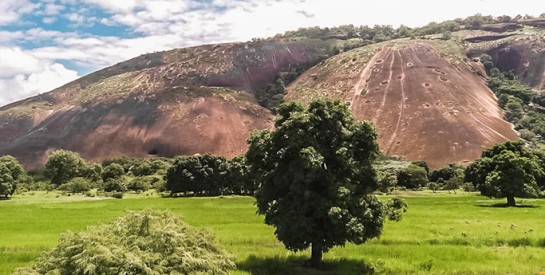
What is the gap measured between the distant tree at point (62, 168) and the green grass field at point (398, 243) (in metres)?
64.4

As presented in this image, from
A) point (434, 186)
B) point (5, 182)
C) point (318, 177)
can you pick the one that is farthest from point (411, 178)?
point (318, 177)

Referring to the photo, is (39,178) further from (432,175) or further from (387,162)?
(432,175)

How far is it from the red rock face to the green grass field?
79620 mm

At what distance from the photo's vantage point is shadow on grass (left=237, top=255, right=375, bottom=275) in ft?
67.1

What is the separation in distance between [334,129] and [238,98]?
144 metres

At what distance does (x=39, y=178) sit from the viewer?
114 metres

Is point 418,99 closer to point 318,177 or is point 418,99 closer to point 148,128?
point 148,128

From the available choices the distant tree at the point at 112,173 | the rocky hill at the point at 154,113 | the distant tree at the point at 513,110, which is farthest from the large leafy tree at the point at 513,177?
the distant tree at the point at 513,110

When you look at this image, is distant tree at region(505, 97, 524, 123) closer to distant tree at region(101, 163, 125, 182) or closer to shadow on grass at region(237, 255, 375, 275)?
distant tree at region(101, 163, 125, 182)

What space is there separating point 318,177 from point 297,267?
14.4 ft

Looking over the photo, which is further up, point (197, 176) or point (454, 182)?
point (197, 176)

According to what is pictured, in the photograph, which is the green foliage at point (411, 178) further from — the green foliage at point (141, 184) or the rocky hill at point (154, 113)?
the rocky hill at point (154, 113)

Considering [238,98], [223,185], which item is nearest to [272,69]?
→ [238,98]

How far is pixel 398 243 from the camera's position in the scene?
27.3 m
